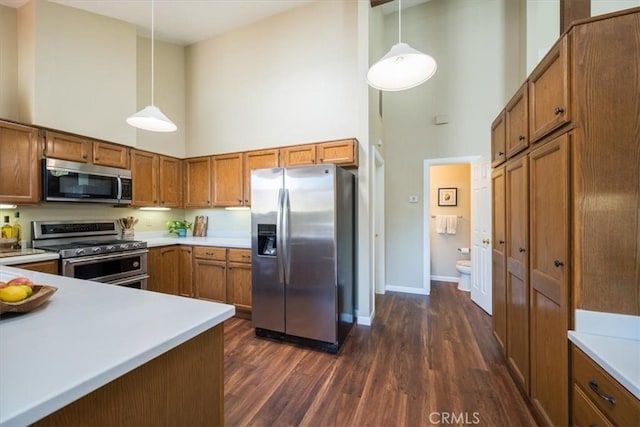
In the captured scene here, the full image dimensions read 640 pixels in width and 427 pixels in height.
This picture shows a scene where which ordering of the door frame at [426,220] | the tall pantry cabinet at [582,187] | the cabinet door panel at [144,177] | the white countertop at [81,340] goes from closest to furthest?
the white countertop at [81,340] < the tall pantry cabinet at [582,187] < the cabinet door panel at [144,177] < the door frame at [426,220]

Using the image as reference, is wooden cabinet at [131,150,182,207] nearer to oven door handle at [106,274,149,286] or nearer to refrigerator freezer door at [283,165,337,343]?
oven door handle at [106,274,149,286]

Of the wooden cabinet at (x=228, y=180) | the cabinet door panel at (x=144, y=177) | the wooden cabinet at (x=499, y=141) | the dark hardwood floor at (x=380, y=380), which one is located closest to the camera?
the dark hardwood floor at (x=380, y=380)

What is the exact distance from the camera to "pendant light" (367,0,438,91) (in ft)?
5.75

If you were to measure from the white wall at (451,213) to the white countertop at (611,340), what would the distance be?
3903 mm

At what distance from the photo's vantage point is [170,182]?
4047mm

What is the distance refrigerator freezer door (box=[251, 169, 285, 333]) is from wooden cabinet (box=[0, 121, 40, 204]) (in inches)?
86.2

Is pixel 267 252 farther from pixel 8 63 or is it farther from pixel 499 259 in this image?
pixel 8 63

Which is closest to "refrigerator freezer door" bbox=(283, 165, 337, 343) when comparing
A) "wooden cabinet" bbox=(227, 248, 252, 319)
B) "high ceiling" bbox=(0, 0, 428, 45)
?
"wooden cabinet" bbox=(227, 248, 252, 319)

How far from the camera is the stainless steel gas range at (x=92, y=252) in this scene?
2668mm

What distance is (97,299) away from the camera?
3.81ft

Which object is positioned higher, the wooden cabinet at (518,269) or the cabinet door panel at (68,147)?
the cabinet door panel at (68,147)

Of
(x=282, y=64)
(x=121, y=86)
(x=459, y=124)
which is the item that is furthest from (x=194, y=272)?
(x=459, y=124)

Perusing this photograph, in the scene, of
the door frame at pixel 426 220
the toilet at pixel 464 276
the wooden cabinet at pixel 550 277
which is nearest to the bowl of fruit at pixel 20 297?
the wooden cabinet at pixel 550 277

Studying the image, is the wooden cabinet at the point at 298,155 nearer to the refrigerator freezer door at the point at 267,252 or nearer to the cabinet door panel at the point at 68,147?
the refrigerator freezer door at the point at 267,252
